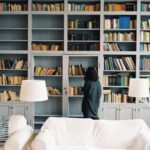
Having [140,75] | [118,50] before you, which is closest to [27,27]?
[118,50]

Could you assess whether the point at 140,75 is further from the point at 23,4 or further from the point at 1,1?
the point at 1,1

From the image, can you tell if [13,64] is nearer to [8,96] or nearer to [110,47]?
[8,96]

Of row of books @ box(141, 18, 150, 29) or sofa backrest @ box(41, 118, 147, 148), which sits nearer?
sofa backrest @ box(41, 118, 147, 148)

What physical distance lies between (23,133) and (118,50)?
330 centimetres

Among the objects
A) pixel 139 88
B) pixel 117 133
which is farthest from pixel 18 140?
pixel 139 88

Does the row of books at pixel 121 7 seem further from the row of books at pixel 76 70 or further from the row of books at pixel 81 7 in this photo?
the row of books at pixel 76 70

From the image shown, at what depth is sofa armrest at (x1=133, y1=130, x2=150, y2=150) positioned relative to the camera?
3.56 m

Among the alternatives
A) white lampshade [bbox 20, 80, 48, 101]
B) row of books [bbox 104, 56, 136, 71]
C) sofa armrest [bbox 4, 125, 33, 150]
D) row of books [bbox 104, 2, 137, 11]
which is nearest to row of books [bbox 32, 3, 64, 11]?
row of books [bbox 104, 2, 137, 11]

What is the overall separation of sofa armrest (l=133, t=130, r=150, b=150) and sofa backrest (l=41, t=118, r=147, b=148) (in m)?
0.15

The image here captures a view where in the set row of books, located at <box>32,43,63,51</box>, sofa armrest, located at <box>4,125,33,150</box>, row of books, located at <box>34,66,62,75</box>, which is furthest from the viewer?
row of books, located at <box>34,66,62,75</box>

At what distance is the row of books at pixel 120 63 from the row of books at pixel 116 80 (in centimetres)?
18

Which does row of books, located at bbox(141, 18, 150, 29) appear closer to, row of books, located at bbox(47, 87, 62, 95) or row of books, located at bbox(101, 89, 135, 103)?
row of books, located at bbox(101, 89, 135, 103)

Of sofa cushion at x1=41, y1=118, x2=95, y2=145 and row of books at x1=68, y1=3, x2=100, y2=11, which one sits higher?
row of books at x1=68, y1=3, x2=100, y2=11

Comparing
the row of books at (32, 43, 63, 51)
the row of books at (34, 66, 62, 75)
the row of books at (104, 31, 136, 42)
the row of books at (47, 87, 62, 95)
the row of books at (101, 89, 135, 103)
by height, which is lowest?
the row of books at (101, 89, 135, 103)
